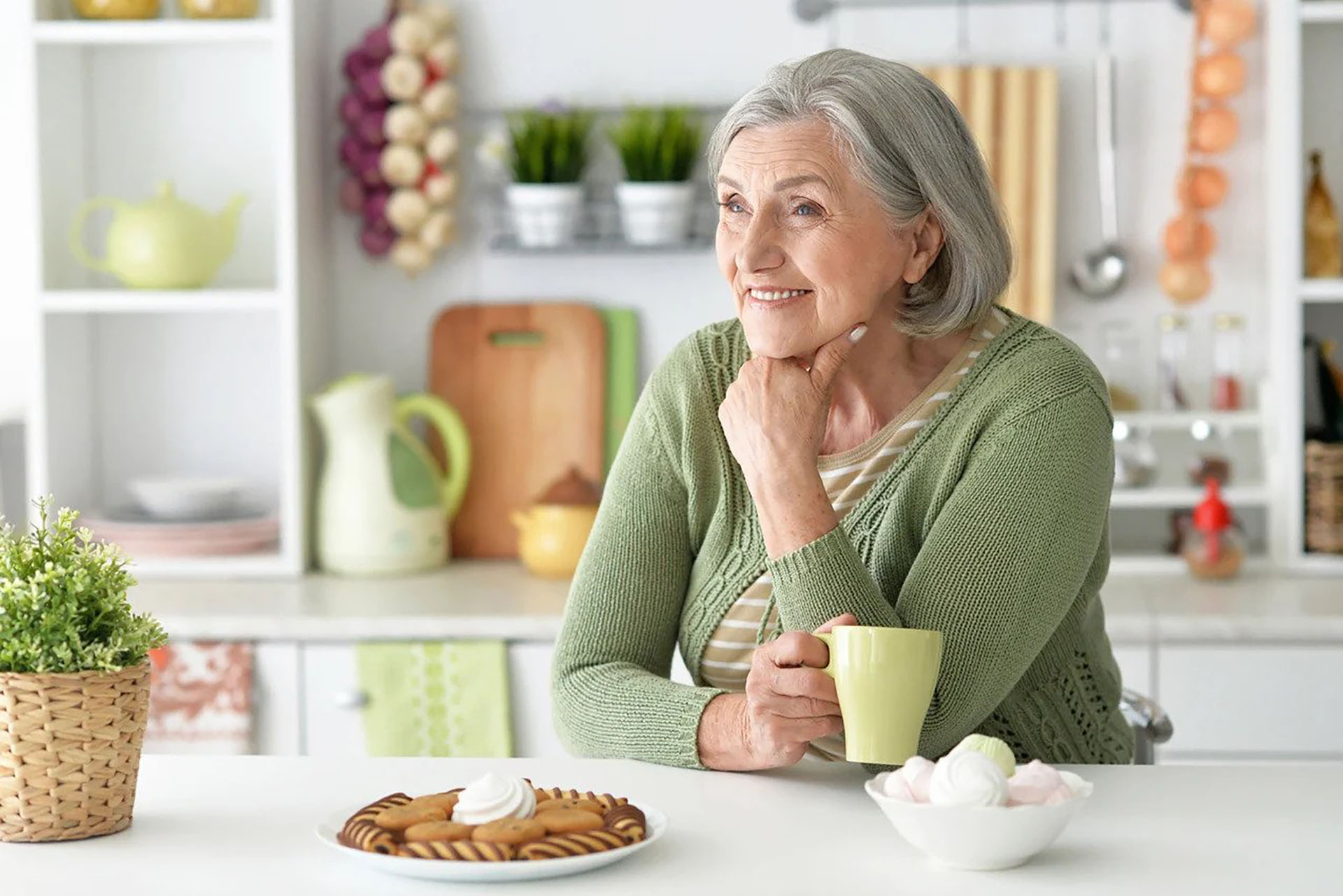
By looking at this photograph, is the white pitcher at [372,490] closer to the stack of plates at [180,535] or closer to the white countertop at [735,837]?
the stack of plates at [180,535]

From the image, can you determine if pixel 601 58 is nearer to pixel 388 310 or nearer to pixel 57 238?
pixel 388 310

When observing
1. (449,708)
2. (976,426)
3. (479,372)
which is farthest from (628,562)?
(479,372)

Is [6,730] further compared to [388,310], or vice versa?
[388,310]

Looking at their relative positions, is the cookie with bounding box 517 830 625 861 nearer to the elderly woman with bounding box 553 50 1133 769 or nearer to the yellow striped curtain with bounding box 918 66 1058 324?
the elderly woman with bounding box 553 50 1133 769

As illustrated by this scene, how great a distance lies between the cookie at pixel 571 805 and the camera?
1.09 m

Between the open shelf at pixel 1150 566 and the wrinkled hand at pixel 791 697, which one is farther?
the open shelf at pixel 1150 566

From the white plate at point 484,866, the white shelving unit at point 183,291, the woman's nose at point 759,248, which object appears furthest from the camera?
the white shelving unit at point 183,291

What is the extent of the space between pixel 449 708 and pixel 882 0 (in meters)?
1.34

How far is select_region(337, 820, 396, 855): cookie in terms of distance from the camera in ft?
3.40

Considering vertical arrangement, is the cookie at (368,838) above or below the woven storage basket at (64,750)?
below

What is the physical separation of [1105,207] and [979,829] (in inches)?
76.6

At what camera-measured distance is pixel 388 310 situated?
296cm

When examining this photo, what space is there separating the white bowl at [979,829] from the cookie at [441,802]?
10.4 inches

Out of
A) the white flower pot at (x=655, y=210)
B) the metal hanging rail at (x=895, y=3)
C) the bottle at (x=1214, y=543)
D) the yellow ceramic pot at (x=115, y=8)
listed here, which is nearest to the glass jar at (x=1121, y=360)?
the bottle at (x=1214, y=543)
